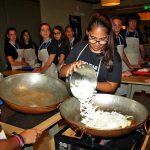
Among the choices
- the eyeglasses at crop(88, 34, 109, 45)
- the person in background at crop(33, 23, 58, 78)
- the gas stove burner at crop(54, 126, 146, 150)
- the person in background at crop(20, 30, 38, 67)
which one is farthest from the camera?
the person in background at crop(20, 30, 38, 67)

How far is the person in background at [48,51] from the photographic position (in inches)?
132

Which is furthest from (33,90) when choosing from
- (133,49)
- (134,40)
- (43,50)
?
(133,49)

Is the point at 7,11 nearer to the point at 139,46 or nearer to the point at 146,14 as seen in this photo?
the point at 139,46

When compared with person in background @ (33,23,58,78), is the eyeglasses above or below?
above

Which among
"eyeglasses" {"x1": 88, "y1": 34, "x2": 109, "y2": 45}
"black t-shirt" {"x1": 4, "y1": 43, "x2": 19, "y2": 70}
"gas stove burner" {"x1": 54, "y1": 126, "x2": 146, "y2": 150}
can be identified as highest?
"eyeglasses" {"x1": 88, "y1": 34, "x2": 109, "y2": 45}

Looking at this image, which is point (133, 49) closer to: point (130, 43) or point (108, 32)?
point (130, 43)

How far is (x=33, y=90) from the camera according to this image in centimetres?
152

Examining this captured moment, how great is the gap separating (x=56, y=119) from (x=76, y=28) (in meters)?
5.94

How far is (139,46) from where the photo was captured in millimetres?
3908

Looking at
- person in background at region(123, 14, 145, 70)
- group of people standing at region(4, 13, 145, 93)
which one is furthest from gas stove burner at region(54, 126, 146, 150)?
person in background at region(123, 14, 145, 70)

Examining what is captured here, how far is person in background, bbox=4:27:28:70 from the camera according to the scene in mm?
3818

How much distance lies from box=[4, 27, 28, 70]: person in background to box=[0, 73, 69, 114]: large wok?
7.79 feet

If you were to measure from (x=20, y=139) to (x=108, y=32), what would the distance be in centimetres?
86

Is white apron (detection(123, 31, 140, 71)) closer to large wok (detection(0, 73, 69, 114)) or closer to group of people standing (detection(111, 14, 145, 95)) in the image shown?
group of people standing (detection(111, 14, 145, 95))
